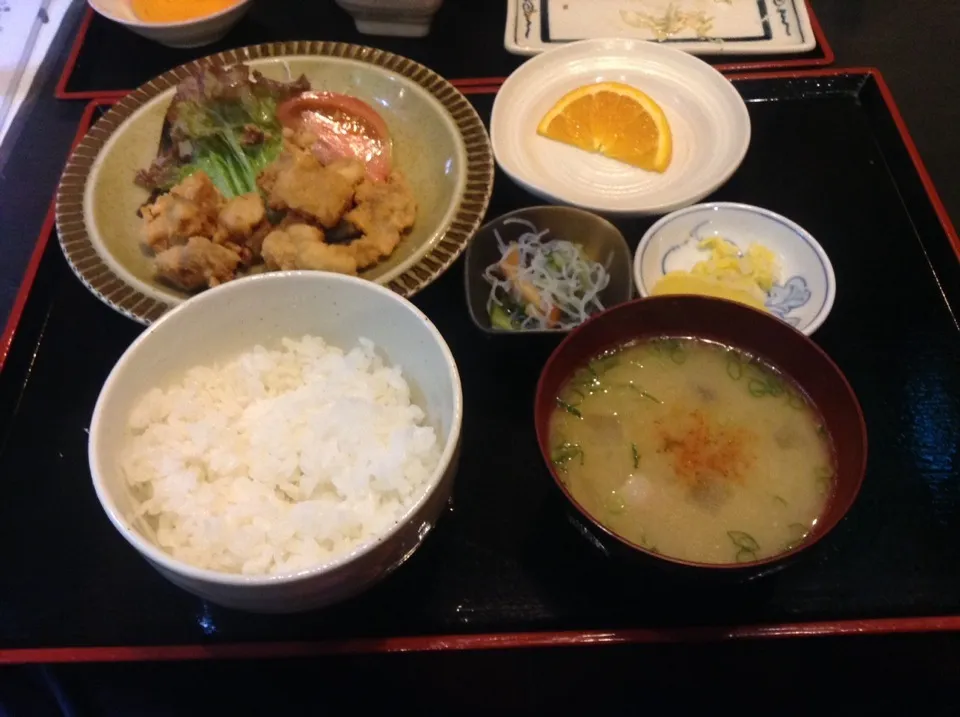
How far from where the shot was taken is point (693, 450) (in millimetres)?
1527

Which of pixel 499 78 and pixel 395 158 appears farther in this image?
pixel 499 78

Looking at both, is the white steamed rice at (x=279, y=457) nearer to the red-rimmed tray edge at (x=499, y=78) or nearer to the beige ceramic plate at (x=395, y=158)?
the beige ceramic plate at (x=395, y=158)

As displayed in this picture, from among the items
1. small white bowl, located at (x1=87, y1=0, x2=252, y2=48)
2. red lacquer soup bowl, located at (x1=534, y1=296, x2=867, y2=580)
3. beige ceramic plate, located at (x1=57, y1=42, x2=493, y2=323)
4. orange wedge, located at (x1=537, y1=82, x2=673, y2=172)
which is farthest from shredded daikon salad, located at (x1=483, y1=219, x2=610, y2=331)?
small white bowl, located at (x1=87, y1=0, x2=252, y2=48)

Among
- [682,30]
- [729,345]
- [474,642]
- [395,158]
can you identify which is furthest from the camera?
[682,30]

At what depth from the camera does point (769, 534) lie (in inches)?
55.9

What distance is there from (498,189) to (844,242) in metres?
1.03

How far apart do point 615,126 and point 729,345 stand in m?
1.06

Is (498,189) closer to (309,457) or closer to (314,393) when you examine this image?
(314,393)

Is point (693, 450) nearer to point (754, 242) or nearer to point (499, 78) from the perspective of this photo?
point (754, 242)

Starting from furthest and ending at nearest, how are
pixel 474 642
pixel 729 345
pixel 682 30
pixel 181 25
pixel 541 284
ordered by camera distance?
1. pixel 682 30
2. pixel 181 25
3. pixel 541 284
4. pixel 729 345
5. pixel 474 642

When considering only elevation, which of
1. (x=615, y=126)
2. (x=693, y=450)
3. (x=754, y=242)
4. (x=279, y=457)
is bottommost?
(x=279, y=457)

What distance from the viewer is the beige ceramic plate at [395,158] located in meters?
1.92

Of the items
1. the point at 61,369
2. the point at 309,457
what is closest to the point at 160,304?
the point at 61,369

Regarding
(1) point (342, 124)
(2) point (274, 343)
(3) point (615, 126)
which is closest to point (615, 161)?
(3) point (615, 126)
